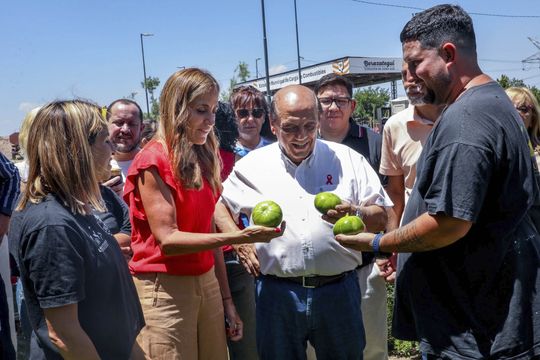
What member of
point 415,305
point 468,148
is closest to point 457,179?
point 468,148

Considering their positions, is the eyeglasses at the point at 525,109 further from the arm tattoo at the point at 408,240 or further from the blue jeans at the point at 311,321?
the arm tattoo at the point at 408,240

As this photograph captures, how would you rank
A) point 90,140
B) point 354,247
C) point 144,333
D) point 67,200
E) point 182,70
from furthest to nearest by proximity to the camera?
1. point 182,70
2. point 144,333
3. point 354,247
4. point 90,140
5. point 67,200

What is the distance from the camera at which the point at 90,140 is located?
7.79 ft

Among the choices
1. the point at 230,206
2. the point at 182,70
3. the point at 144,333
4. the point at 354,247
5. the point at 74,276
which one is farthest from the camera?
the point at 230,206

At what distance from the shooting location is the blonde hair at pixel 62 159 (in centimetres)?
224

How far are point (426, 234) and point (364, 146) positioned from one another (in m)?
2.33

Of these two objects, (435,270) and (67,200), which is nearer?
(67,200)

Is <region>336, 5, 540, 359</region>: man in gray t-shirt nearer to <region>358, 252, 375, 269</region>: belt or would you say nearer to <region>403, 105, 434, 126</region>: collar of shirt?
<region>358, 252, 375, 269</region>: belt

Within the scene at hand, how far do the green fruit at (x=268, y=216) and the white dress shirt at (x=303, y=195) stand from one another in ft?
1.10

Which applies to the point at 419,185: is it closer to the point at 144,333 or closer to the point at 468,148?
the point at 468,148

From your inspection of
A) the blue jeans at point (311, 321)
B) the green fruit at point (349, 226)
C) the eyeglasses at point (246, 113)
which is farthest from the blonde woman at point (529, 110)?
the green fruit at point (349, 226)

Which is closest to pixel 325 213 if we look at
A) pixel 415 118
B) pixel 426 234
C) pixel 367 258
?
pixel 426 234

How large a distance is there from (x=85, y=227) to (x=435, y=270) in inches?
62.0

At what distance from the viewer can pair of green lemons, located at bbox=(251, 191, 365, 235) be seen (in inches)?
108
